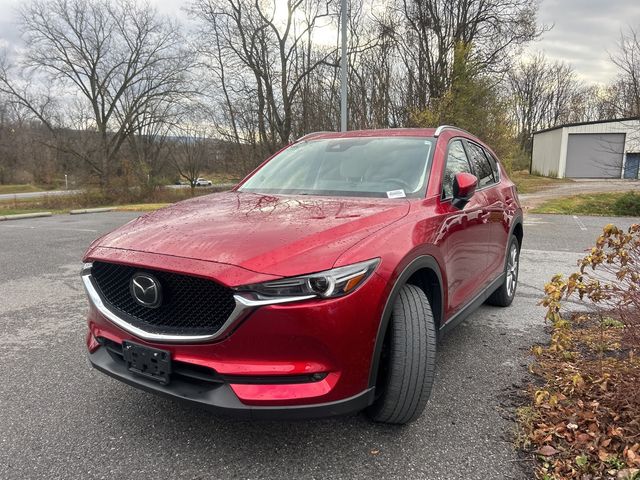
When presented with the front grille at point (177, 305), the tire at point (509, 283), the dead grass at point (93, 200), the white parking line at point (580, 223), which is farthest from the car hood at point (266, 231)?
the dead grass at point (93, 200)

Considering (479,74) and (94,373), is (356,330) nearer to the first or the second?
(94,373)

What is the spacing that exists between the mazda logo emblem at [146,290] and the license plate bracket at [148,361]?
212 mm

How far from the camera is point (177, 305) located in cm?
210

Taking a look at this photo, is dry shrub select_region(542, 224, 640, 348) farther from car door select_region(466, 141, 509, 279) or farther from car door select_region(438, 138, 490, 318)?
car door select_region(466, 141, 509, 279)

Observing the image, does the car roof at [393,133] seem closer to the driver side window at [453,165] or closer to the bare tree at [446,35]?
the driver side window at [453,165]

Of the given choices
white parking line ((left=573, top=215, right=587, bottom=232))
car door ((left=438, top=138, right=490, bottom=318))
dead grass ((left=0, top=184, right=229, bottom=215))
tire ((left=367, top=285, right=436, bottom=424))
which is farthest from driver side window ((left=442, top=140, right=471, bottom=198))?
dead grass ((left=0, top=184, right=229, bottom=215))

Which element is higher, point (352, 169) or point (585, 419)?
point (352, 169)

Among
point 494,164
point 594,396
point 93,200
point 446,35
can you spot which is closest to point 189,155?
point 93,200

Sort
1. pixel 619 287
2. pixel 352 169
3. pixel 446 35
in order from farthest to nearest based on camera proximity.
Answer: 1. pixel 446 35
2. pixel 352 169
3. pixel 619 287

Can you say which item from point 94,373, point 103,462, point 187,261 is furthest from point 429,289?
point 94,373

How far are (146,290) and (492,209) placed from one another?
9.64ft

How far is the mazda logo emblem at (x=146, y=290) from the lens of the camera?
2102 mm

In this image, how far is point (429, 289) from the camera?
2.74 meters

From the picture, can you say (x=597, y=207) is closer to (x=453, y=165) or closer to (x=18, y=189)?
(x=453, y=165)
